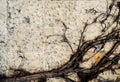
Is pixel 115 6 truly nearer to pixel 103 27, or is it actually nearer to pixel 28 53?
pixel 103 27

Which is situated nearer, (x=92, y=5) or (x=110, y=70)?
(x=92, y=5)

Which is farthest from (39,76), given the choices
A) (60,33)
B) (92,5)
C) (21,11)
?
(92,5)

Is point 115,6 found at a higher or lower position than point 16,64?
higher

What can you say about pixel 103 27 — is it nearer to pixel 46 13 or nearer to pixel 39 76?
pixel 46 13

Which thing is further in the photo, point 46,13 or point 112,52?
point 112,52

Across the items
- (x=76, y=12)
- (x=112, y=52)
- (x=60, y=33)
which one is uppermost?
(x=76, y=12)

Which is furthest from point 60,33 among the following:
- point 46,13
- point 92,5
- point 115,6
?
point 115,6
